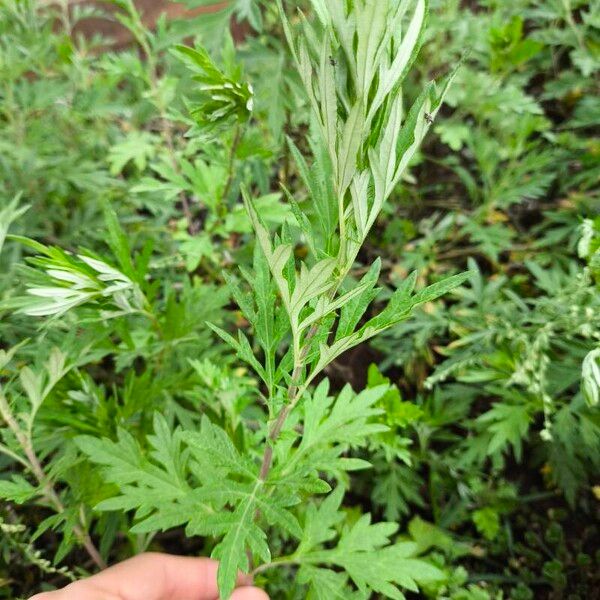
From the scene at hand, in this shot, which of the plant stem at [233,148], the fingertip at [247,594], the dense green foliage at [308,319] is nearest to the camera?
the dense green foliage at [308,319]

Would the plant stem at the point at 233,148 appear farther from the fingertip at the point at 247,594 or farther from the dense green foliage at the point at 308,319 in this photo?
the fingertip at the point at 247,594

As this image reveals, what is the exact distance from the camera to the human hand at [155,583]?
1.11 meters

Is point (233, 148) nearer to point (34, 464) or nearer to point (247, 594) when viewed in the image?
point (34, 464)

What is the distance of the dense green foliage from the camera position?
87cm

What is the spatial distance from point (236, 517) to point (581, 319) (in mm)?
1041

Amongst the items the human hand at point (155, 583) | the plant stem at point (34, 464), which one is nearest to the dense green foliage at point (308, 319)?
the plant stem at point (34, 464)

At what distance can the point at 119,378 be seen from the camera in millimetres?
2020

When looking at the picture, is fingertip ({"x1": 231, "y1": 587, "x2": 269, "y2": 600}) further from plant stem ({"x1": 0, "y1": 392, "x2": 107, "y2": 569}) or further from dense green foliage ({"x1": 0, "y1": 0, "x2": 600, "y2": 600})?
plant stem ({"x1": 0, "y1": 392, "x2": 107, "y2": 569})

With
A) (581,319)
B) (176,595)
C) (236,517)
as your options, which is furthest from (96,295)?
(581,319)

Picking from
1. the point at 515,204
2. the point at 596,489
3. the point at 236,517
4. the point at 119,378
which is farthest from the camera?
the point at 515,204

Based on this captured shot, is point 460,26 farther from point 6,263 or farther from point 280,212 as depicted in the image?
point 6,263

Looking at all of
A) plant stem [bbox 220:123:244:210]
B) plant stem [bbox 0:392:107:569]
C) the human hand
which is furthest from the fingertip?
plant stem [bbox 220:123:244:210]

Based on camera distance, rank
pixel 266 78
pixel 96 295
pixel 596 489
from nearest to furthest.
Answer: pixel 96 295 → pixel 266 78 → pixel 596 489

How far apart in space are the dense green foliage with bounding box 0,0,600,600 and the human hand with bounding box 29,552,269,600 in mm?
115
